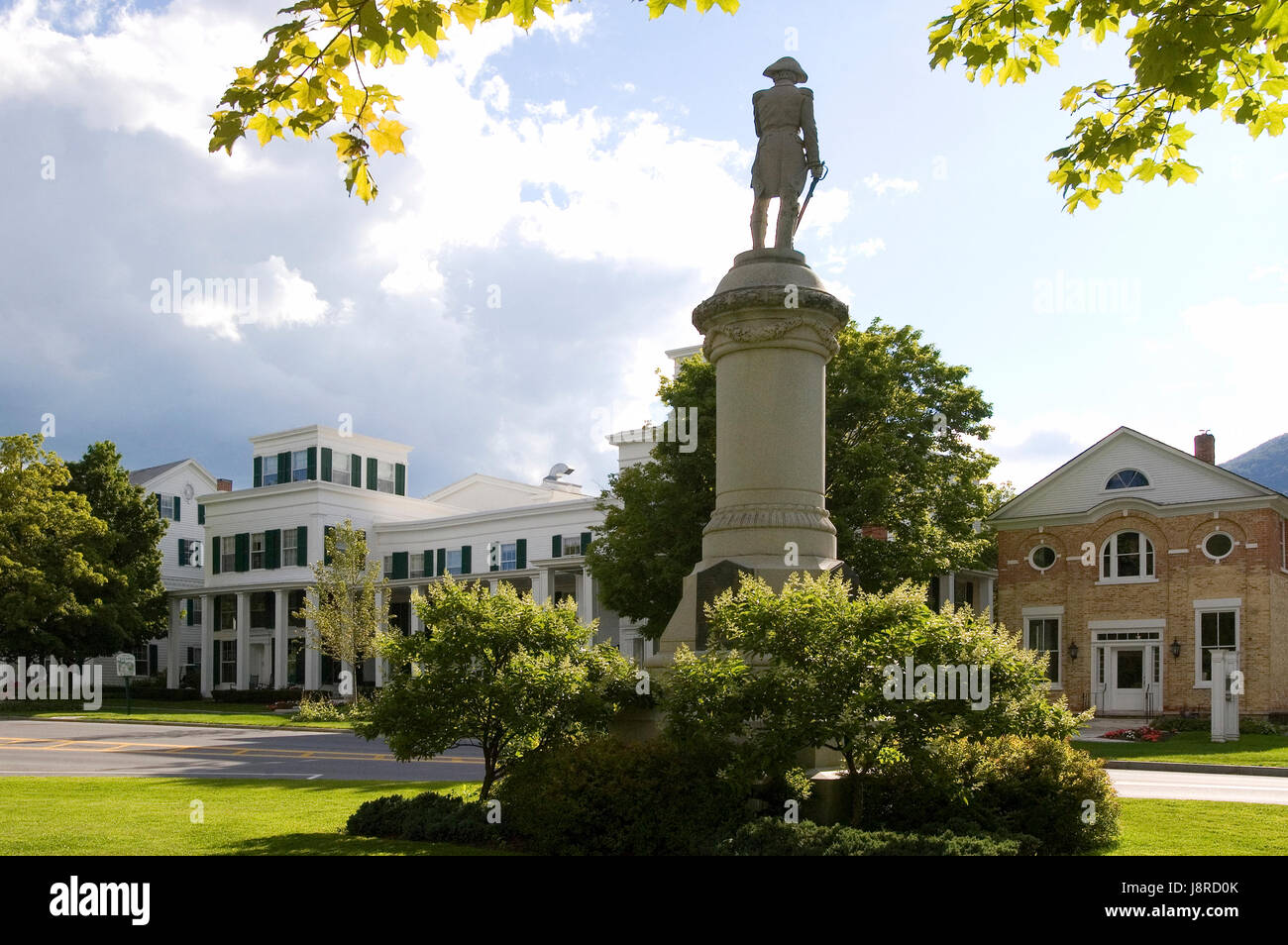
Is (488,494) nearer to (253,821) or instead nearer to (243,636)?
(243,636)

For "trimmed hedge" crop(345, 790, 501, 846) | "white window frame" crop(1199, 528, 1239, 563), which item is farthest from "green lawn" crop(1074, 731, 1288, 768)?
"trimmed hedge" crop(345, 790, 501, 846)

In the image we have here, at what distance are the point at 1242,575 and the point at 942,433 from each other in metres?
10.9

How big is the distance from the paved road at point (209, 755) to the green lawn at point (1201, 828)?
29.7 ft

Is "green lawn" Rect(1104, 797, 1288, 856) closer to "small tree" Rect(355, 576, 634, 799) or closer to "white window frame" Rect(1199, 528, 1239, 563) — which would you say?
"small tree" Rect(355, 576, 634, 799)

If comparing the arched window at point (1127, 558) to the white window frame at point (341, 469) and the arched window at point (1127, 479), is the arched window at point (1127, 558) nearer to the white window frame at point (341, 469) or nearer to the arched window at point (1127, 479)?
the arched window at point (1127, 479)

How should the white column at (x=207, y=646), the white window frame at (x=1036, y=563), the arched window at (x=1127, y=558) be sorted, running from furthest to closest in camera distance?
the white column at (x=207, y=646) < the white window frame at (x=1036, y=563) < the arched window at (x=1127, y=558)

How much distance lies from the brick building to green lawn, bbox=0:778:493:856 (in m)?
26.3

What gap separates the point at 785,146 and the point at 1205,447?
106 ft

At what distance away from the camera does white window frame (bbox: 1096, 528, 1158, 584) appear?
38219 mm

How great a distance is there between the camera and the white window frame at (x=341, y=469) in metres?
56.7

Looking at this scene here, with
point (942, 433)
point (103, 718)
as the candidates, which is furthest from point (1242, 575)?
point (103, 718)

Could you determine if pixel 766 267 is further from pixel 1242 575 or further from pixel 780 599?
pixel 1242 575

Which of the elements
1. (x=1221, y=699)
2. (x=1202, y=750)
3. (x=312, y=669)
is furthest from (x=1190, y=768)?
(x=312, y=669)

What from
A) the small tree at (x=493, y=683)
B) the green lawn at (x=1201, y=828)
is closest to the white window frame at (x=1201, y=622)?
the green lawn at (x=1201, y=828)
